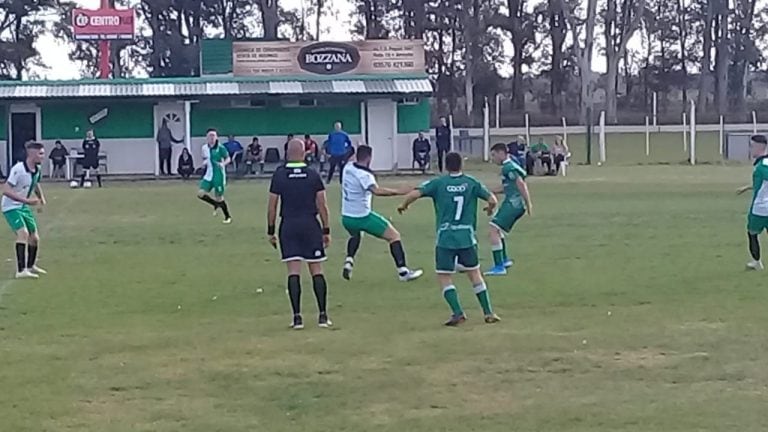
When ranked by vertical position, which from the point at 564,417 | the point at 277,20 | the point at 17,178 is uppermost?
the point at 277,20

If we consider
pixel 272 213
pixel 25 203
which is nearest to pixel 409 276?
pixel 272 213

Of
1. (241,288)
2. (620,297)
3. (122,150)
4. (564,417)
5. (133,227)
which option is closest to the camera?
(564,417)

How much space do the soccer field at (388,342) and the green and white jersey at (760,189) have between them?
773 millimetres

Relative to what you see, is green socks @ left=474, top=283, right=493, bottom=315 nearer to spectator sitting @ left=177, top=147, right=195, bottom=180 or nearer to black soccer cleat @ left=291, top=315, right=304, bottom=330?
black soccer cleat @ left=291, top=315, right=304, bottom=330

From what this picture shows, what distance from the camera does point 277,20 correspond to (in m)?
76.2

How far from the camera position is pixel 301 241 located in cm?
1242

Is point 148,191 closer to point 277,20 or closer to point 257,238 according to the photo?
point 257,238

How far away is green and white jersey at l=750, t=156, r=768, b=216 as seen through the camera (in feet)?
54.0

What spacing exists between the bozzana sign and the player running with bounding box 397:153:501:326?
35.0 meters

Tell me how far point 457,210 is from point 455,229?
0.58ft

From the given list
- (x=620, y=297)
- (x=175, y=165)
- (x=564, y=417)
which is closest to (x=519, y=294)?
(x=620, y=297)

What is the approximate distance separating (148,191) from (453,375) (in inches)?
1090

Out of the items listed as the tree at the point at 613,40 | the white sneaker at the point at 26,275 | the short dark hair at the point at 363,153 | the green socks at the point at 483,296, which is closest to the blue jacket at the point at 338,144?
the white sneaker at the point at 26,275

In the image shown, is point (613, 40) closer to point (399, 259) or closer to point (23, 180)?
point (399, 259)
